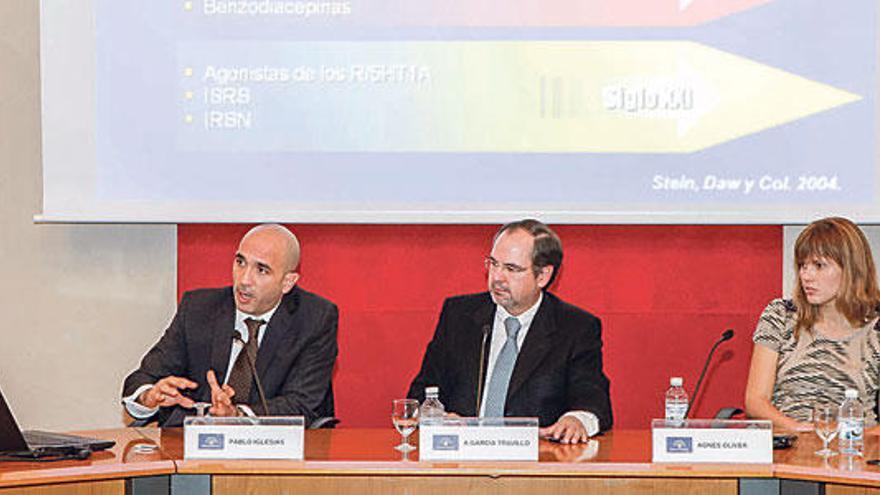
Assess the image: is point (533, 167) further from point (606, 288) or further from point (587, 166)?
point (606, 288)

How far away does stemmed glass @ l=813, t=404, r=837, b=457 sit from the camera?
3252 millimetres

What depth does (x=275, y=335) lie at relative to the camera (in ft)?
13.1

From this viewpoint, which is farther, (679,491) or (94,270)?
(94,270)

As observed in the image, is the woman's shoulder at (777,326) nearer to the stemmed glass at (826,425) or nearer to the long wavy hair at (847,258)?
the long wavy hair at (847,258)

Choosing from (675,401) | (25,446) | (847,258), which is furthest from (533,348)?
(25,446)

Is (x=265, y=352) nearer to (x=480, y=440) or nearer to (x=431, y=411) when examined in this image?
(x=431, y=411)

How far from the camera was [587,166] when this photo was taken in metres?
4.71

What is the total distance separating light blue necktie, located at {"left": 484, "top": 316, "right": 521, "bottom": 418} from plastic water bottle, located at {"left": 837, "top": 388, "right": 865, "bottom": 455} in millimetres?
1001

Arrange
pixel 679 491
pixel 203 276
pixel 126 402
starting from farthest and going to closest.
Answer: pixel 203 276, pixel 126 402, pixel 679 491

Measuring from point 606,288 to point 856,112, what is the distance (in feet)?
3.41

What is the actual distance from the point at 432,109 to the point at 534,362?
3.82ft

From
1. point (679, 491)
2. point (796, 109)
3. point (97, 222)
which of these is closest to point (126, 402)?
point (97, 222)

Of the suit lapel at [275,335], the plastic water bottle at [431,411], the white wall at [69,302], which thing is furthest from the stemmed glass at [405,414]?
the white wall at [69,302]

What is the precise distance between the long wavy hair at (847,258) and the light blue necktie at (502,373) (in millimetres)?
847
